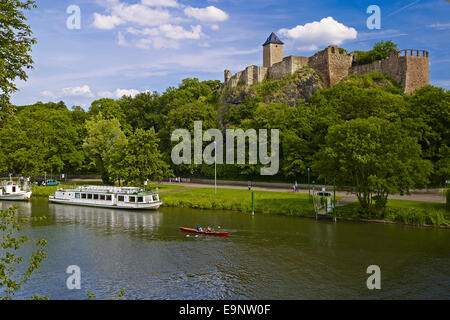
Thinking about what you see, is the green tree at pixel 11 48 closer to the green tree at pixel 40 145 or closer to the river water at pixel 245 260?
the river water at pixel 245 260

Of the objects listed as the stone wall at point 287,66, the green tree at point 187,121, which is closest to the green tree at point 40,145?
the green tree at point 187,121

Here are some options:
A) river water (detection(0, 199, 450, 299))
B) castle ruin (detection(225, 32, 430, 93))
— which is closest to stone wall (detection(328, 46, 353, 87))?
castle ruin (detection(225, 32, 430, 93))

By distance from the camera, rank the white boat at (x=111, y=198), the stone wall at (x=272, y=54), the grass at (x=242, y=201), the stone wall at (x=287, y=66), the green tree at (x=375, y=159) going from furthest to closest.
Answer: the stone wall at (x=272, y=54) → the stone wall at (x=287, y=66) → the white boat at (x=111, y=198) → the grass at (x=242, y=201) → the green tree at (x=375, y=159)

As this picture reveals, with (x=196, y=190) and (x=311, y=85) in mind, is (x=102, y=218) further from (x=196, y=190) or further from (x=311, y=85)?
(x=311, y=85)

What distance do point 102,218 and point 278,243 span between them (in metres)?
24.1

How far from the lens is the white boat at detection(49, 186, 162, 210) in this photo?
173ft

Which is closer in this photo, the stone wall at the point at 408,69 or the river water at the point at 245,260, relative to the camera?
the river water at the point at 245,260

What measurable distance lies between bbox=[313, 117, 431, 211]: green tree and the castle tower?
5702 centimetres

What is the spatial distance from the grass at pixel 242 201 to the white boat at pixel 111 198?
3.50 meters

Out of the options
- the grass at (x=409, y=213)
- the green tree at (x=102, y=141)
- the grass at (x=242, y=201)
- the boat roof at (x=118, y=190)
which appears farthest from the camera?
the green tree at (x=102, y=141)

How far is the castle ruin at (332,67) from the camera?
82688mm

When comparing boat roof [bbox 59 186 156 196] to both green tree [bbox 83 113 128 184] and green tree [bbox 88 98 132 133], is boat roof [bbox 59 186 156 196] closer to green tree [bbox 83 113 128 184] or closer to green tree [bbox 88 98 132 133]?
green tree [bbox 83 113 128 184]

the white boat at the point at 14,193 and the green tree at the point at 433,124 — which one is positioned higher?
the green tree at the point at 433,124

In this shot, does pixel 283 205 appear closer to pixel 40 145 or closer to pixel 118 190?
pixel 118 190
